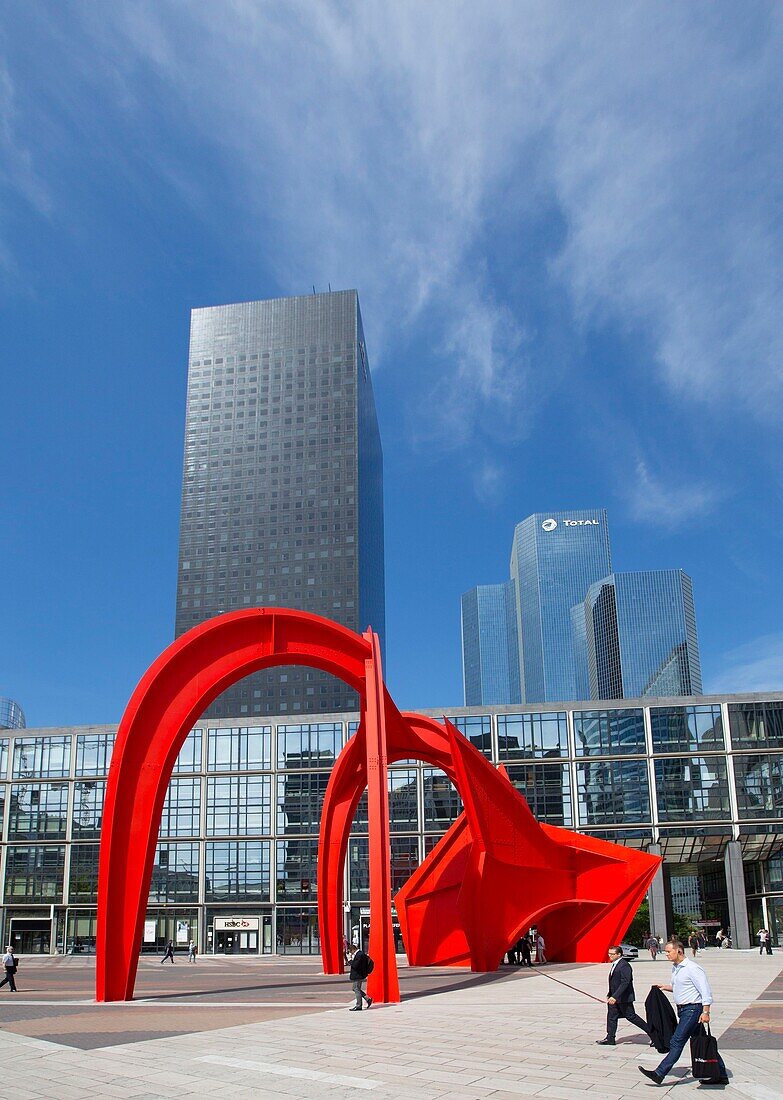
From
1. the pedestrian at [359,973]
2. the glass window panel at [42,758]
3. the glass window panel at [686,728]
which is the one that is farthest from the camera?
the glass window panel at [42,758]

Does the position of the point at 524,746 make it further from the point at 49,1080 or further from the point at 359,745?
the point at 49,1080

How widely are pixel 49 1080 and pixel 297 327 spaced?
475 feet

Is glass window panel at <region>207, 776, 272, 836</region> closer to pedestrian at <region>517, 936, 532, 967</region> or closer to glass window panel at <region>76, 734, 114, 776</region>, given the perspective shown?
glass window panel at <region>76, 734, 114, 776</region>

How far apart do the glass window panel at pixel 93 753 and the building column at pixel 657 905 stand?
3595cm

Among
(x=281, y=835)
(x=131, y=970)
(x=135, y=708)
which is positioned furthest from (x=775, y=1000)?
(x=281, y=835)

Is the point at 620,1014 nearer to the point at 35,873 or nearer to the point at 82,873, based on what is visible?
the point at 82,873

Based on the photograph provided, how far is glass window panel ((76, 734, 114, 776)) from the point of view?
6312cm

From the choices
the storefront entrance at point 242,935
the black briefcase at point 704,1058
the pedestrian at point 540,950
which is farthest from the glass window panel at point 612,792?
the black briefcase at point 704,1058

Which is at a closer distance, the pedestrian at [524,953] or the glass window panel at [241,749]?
the pedestrian at [524,953]

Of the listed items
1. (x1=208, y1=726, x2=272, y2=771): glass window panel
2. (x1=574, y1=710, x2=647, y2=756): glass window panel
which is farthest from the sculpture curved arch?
(x1=208, y1=726, x2=272, y2=771): glass window panel

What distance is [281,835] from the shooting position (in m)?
60.2

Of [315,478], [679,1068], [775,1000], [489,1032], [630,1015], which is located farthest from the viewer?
[315,478]

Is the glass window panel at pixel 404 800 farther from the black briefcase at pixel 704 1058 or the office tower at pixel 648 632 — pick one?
the office tower at pixel 648 632

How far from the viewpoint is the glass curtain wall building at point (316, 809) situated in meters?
56.5
